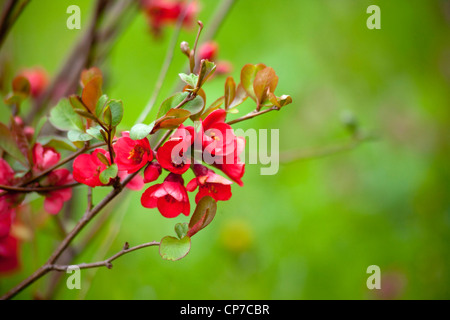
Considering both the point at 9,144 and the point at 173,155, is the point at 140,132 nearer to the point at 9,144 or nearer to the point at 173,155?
the point at 173,155

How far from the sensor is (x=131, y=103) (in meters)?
1.36

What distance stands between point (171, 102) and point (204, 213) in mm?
93

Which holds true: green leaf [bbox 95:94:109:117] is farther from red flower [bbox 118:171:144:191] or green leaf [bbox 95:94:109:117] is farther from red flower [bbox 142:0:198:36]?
red flower [bbox 142:0:198:36]

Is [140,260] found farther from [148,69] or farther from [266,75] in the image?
[266,75]

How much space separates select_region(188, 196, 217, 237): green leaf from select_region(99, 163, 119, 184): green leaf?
0.23 feet

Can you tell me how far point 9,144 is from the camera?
0.40 meters

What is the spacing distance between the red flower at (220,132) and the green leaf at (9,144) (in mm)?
177

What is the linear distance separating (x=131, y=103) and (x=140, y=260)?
499 millimetres

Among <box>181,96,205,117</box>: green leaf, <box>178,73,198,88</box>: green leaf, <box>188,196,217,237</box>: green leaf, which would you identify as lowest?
<box>188,196,217,237</box>: green leaf

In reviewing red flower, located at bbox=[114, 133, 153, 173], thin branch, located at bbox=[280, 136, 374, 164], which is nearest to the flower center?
red flower, located at bbox=[114, 133, 153, 173]

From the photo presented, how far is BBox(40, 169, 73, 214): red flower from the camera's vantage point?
42 cm

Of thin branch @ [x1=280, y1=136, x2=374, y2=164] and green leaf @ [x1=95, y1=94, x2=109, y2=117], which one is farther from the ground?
thin branch @ [x1=280, y1=136, x2=374, y2=164]

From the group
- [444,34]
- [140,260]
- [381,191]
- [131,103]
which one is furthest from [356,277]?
[444,34]
